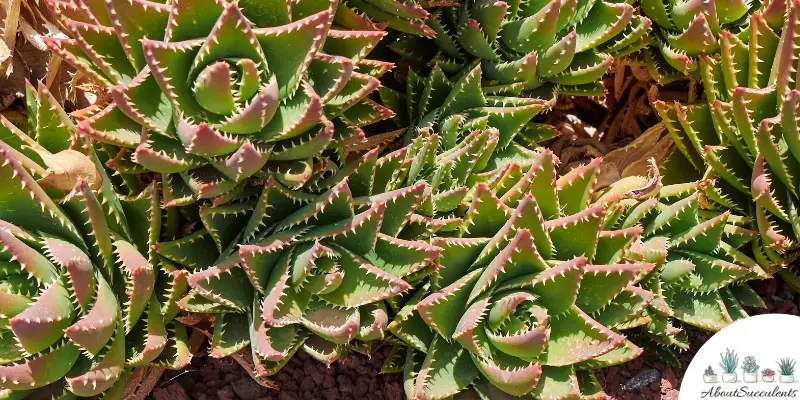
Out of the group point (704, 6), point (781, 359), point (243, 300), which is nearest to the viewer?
point (243, 300)

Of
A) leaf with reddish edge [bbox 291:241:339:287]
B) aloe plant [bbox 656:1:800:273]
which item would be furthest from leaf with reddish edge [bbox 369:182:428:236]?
aloe plant [bbox 656:1:800:273]

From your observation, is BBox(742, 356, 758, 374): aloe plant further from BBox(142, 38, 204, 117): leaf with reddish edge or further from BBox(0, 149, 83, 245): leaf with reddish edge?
BBox(0, 149, 83, 245): leaf with reddish edge

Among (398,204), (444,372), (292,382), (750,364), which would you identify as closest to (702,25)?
(750,364)

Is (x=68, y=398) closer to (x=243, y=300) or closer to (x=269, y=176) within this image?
(x=243, y=300)

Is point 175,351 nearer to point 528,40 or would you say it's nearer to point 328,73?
point 328,73

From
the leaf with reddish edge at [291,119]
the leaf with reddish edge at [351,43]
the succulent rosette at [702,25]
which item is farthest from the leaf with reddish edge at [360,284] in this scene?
the succulent rosette at [702,25]

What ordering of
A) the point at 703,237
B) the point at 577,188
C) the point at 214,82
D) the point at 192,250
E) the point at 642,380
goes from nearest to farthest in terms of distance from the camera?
the point at 214,82
the point at 192,250
the point at 577,188
the point at 703,237
the point at 642,380

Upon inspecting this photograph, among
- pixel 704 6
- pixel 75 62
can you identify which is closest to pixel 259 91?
pixel 75 62
